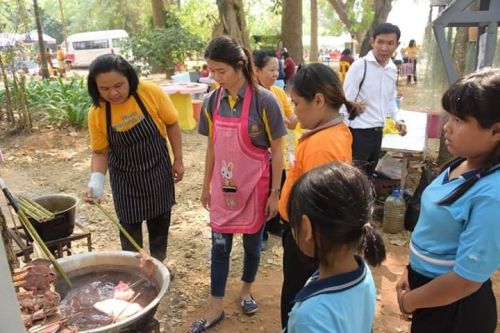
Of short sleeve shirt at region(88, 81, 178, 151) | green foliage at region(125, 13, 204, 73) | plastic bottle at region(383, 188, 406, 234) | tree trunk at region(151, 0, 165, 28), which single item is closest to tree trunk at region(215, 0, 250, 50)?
green foliage at region(125, 13, 204, 73)

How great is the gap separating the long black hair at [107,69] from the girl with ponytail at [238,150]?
1.57 feet

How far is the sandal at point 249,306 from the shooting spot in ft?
9.69

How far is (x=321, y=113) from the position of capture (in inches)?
76.1

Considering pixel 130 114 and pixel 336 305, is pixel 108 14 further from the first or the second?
pixel 336 305

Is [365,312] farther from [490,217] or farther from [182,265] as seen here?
[182,265]

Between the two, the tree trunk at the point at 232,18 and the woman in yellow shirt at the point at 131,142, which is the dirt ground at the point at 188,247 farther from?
the tree trunk at the point at 232,18

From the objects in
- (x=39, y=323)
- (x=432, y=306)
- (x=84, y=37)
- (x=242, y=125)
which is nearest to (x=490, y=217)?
(x=432, y=306)

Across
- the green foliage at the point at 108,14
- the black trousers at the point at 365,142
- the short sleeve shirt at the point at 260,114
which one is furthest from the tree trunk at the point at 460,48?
the green foliage at the point at 108,14

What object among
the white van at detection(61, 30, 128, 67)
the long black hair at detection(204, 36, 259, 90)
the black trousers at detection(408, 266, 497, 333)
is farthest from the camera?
the white van at detection(61, 30, 128, 67)

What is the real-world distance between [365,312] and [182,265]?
2630 millimetres

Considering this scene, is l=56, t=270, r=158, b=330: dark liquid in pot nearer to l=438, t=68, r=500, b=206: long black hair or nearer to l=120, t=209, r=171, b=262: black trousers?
l=120, t=209, r=171, b=262: black trousers

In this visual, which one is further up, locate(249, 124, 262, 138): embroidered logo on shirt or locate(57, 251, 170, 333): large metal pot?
locate(249, 124, 262, 138): embroidered logo on shirt

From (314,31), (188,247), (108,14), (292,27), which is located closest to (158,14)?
(292,27)

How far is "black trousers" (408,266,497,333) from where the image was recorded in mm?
1470
